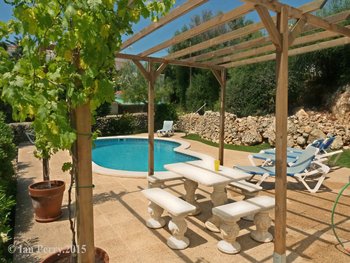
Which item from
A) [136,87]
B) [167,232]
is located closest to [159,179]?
[167,232]

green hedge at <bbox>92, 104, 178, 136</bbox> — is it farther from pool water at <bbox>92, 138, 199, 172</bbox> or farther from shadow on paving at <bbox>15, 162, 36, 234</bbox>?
shadow on paving at <bbox>15, 162, 36, 234</bbox>

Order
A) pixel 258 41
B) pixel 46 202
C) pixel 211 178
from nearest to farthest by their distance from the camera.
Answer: pixel 211 178, pixel 46 202, pixel 258 41

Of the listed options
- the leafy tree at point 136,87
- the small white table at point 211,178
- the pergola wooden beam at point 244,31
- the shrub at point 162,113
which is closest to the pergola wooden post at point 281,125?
the pergola wooden beam at point 244,31

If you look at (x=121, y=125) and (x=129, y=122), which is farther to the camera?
(x=129, y=122)

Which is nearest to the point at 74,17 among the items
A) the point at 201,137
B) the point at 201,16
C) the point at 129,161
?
the point at 129,161

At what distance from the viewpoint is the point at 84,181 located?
2.18 metres

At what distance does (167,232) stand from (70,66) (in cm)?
304

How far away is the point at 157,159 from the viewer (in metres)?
11.8

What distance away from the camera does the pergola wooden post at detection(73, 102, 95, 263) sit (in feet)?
6.90

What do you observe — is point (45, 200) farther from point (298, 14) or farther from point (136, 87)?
point (136, 87)

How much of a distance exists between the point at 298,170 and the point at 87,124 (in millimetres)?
5330

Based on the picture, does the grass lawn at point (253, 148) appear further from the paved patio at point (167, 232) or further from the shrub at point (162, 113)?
the shrub at point (162, 113)

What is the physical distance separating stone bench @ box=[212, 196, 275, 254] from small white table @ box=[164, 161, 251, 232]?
49cm

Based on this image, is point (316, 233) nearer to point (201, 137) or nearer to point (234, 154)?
point (234, 154)
